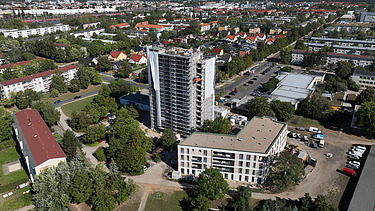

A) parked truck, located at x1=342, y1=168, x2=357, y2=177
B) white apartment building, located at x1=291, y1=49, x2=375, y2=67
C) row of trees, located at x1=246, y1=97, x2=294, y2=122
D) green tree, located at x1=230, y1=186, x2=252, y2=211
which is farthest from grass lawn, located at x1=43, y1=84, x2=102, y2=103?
white apartment building, located at x1=291, y1=49, x2=375, y2=67

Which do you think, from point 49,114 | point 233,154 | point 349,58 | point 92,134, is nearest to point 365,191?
point 233,154

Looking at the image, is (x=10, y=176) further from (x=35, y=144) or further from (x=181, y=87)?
(x=181, y=87)

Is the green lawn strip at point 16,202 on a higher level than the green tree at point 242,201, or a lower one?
lower

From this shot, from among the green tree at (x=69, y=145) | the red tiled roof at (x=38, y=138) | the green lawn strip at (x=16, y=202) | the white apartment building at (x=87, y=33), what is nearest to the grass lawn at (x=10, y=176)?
the green lawn strip at (x=16, y=202)

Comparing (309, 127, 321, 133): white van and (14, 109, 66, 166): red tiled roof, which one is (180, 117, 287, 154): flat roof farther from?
(14, 109, 66, 166): red tiled roof

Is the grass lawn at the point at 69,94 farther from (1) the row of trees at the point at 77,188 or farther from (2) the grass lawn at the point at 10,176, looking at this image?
(1) the row of trees at the point at 77,188
